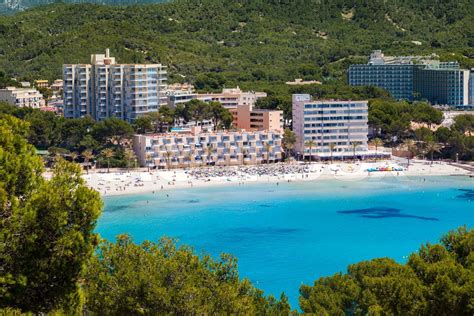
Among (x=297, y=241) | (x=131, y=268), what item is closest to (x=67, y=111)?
(x=297, y=241)

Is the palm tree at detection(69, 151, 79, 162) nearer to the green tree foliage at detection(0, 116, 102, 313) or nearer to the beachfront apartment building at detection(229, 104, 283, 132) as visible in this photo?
the beachfront apartment building at detection(229, 104, 283, 132)

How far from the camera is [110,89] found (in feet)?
237

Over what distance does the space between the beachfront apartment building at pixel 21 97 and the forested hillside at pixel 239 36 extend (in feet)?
43.2

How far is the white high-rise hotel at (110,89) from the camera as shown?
235 feet

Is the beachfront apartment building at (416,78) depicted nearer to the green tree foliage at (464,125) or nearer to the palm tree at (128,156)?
the green tree foliage at (464,125)

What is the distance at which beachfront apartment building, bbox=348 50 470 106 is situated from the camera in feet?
315

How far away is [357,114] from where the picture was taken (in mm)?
68750

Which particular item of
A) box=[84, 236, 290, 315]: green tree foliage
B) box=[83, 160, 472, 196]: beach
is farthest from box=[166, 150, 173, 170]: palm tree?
box=[84, 236, 290, 315]: green tree foliage

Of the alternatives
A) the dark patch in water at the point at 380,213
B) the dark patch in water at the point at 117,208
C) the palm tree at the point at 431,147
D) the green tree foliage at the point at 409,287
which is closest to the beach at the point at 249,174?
the palm tree at the point at 431,147

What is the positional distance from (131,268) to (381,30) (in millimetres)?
119509

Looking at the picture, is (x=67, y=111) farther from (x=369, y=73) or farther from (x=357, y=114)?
(x=369, y=73)

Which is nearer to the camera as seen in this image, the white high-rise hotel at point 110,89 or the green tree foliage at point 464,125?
the green tree foliage at point 464,125

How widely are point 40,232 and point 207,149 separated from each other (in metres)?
52.7

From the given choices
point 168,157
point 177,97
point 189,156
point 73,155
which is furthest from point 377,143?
point 73,155
